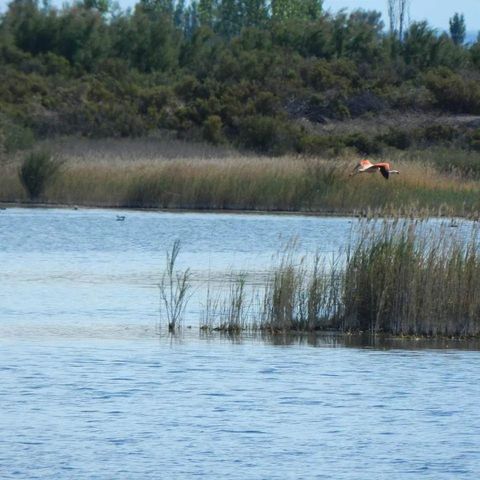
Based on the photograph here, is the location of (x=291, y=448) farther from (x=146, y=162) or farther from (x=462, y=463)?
(x=146, y=162)

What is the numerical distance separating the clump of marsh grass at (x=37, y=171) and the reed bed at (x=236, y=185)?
22 cm

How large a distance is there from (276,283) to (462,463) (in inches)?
221

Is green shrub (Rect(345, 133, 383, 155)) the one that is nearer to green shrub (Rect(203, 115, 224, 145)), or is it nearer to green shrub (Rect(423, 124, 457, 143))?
green shrub (Rect(423, 124, 457, 143))

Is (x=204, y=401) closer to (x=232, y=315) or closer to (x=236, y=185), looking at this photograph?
(x=232, y=315)

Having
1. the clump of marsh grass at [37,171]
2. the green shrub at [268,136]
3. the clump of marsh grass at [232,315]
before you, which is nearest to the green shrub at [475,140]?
the green shrub at [268,136]

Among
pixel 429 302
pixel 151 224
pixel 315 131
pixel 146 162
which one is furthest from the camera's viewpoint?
pixel 315 131

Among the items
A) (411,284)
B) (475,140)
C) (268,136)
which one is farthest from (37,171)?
(411,284)

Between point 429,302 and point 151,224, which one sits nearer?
point 429,302

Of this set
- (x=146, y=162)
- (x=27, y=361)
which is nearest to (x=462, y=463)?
(x=27, y=361)

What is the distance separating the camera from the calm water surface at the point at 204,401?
403 inches

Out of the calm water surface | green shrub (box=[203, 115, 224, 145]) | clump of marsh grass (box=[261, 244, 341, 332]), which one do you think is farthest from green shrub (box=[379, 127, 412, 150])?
clump of marsh grass (box=[261, 244, 341, 332])

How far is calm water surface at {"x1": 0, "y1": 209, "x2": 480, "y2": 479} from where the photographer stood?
33.6 feet

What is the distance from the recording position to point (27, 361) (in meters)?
13.9

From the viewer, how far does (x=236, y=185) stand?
34.4m
